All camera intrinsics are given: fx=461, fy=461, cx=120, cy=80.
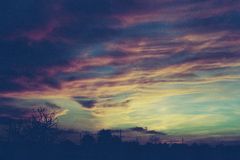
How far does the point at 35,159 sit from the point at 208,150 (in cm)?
3865

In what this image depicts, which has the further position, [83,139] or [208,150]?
[83,139]

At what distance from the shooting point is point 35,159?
93812 millimetres

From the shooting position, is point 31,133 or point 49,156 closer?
point 49,156

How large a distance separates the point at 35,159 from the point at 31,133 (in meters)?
20.1

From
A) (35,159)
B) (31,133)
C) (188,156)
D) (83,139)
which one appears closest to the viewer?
(35,159)

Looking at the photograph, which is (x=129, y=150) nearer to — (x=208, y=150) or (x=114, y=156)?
(x=114, y=156)

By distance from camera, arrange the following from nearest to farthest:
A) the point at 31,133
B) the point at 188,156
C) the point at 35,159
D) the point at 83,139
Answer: the point at 35,159, the point at 188,156, the point at 31,133, the point at 83,139

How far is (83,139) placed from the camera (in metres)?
125

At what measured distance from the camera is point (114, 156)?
9950cm

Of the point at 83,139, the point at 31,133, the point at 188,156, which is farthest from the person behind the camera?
the point at 83,139

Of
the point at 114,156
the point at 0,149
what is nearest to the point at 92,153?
the point at 114,156

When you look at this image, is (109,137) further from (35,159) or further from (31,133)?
(35,159)

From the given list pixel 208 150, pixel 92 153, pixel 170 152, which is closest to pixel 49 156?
pixel 92 153

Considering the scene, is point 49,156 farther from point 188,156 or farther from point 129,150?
point 188,156
